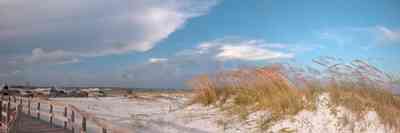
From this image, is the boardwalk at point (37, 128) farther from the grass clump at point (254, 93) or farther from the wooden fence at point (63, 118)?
the grass clump at point (254, 93)

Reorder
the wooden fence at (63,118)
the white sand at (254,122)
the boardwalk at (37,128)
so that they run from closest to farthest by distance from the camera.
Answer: the wooden fence at (63,118) → the white sand at (254,122) → the boardwalk at (37,128)

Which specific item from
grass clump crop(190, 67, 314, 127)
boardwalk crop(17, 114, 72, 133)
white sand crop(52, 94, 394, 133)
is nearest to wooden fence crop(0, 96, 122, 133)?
boardwalk crop(17, 114, 72, 133)

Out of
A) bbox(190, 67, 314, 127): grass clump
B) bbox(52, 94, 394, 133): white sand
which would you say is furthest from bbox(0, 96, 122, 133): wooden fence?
bbox(190, 67, 314, 127): grass clump

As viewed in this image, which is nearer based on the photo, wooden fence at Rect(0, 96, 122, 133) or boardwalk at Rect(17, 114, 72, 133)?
wooden fence at Rect(0, 96, 122, 133)

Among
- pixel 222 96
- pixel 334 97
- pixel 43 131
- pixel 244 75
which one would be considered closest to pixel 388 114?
pixel 334 97

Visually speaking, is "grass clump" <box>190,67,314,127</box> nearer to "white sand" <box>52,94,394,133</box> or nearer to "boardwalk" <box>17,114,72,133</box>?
"white sand" <box>52,94,394,133</box>

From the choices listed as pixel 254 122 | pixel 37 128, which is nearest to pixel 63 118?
pixel 37 128

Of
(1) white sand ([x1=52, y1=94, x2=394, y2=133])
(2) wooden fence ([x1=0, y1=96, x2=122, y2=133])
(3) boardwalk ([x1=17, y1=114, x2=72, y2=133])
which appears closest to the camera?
(2) wooden fence ([x1=0, y1=96, x2=122, y2=133])

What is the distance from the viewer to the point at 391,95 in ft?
25.1

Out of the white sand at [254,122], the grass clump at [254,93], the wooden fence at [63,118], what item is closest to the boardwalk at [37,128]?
the wooden fence at [63,118]

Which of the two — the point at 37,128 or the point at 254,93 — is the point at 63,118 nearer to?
the point at 37,128

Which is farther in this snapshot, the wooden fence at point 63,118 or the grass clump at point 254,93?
the grass clump at point 254,93

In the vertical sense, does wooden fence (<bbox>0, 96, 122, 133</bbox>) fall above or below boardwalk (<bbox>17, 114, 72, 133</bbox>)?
above

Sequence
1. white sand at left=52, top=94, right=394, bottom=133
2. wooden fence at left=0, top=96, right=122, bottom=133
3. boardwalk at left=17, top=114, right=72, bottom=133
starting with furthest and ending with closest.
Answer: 1. boardwalk at left=17, top=114, right=72, bottom=133
2. white sand at left=52, top=94, right=394, bottom=133
3. wooden fence at left=0, top=96, right=122, bottom=133
